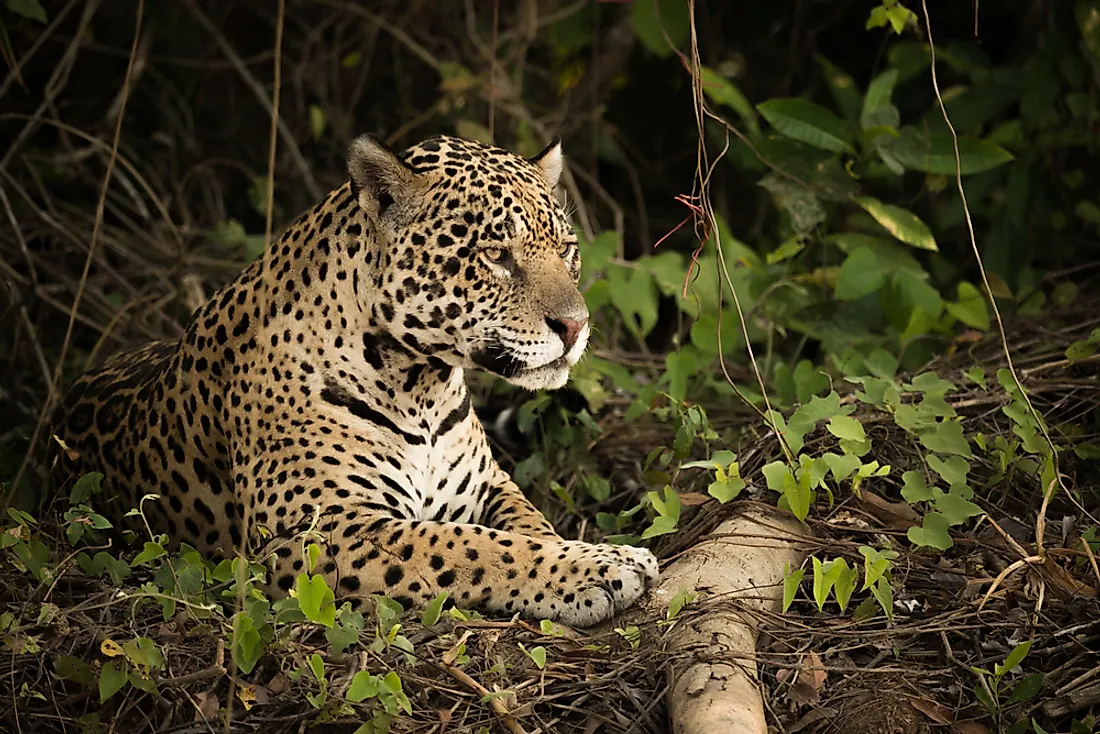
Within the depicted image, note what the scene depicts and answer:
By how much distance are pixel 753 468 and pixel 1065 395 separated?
1394 mm

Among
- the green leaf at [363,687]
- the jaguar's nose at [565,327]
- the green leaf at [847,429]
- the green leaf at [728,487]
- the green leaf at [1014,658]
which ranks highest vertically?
the jaguar's nose at [565,327]

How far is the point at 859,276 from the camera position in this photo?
21.7 feet

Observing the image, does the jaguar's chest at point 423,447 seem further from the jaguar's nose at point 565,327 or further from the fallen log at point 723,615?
the fallen log at point 723,615

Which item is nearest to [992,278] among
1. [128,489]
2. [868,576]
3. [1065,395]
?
[1065,395]

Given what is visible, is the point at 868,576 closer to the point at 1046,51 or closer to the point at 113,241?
the point at 1046,51

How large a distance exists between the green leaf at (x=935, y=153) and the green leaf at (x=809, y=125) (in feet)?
0.81

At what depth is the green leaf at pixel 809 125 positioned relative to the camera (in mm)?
6523

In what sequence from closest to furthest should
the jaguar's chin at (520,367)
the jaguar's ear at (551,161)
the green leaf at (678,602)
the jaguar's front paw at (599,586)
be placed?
the green leaf at (678,602), the jaguar's front paw at (599,586), the jaguar's chin at (520,367), the jaguar's ear at (551,161)

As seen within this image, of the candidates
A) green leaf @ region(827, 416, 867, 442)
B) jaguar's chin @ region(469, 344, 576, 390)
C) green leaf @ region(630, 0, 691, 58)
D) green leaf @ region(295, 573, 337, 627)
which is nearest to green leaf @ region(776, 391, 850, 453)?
green leaf @ region(827, 416, 867, 442)

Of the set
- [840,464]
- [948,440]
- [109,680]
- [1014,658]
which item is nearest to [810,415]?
[840,464]

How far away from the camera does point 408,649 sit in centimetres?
395

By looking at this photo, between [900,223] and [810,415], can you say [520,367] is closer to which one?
[810,415]

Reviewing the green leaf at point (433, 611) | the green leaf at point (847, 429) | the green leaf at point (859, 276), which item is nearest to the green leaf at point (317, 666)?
the green leaf at point (433, 611)

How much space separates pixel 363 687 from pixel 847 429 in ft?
6.59
